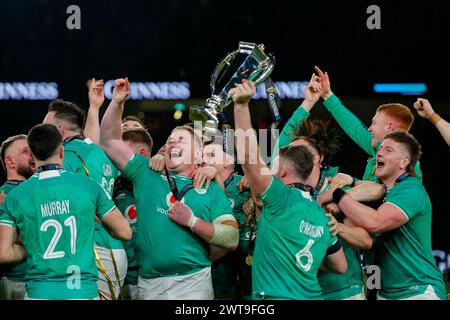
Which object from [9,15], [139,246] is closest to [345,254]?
[139,246]

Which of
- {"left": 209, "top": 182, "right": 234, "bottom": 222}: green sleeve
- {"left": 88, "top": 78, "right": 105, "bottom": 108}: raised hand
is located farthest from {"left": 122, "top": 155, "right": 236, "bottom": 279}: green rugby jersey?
{"left": 88, "top": 78, "right": 105, "bottom": 108}: raised hand

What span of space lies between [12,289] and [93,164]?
3.01 feet

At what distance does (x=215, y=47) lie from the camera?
33.8 feet

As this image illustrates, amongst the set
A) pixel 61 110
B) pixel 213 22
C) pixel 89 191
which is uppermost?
pixel 213 22

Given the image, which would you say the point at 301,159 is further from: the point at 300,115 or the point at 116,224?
the point at 300,115

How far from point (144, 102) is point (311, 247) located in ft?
20.5

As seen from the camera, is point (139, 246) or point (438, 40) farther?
point (438, 40)

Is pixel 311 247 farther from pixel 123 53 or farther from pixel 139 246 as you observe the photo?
pixel 123 53

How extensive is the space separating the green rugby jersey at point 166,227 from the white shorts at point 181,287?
4 cm

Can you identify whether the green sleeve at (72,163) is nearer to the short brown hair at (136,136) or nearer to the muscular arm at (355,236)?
the short brown hair at (136,136)

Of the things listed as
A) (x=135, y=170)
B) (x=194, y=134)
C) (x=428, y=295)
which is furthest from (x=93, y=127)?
(x=428, y=295)

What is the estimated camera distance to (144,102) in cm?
1034
